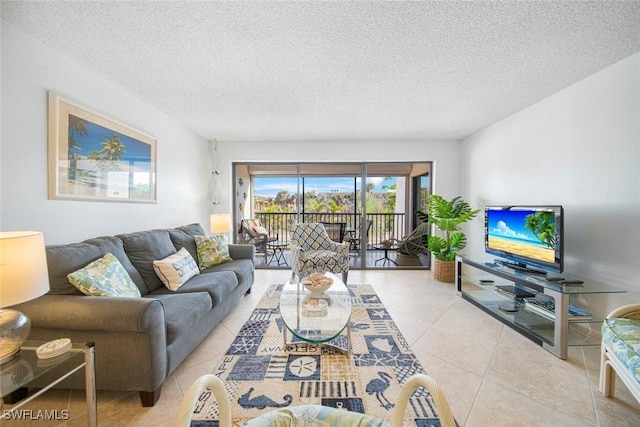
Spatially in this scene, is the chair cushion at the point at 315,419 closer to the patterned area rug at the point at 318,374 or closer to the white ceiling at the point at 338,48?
the patterned area rug at the point at 318,374

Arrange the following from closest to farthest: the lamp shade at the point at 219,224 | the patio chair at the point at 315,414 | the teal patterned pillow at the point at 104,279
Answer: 1. the patio chair at the point at 315,414
2. the teal patterned pillow at the point at 104,279
3. the lamp shade at the point at 219,224

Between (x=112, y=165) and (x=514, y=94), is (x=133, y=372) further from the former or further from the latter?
(x=514, y=94)

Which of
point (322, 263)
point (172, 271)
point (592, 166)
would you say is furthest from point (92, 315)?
point (592, 166)

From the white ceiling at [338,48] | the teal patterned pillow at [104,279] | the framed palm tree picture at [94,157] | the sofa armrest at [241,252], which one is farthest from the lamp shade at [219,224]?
the teal patterned pillow at [104,279]

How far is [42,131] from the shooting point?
187cm

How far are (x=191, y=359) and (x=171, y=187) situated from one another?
7.65ft

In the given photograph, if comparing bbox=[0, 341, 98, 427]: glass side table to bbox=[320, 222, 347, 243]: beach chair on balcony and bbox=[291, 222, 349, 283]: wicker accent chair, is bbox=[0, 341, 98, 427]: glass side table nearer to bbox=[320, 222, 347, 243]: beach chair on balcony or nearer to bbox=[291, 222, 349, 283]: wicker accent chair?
bbox=[291, 222, 349, 283]: wicker accent chair

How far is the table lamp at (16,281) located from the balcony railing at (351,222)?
4.32m

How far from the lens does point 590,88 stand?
2.34 meters

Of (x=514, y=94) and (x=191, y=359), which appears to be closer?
(x=191, y=359)

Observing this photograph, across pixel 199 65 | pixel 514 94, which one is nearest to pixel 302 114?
pixel 199 65

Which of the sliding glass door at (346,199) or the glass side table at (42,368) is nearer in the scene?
the glass side table at (42,368)

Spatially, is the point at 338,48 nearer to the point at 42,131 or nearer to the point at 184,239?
the point at 42,131

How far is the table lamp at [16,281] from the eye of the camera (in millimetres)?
1165
